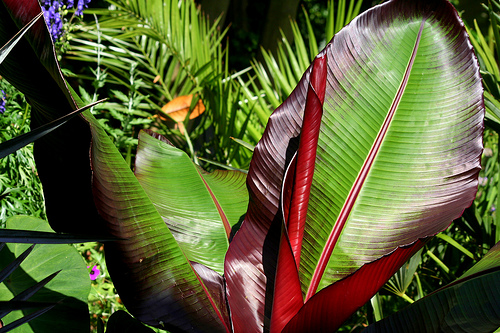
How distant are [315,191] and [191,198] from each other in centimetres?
30

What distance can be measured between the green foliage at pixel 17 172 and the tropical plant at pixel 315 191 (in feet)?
2.05

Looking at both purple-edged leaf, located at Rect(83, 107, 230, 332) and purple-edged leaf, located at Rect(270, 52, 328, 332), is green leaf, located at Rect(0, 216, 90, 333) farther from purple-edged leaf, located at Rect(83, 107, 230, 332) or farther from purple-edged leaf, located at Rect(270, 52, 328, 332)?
purple-edged leaf, located at Rect(270, 52, 328, 332)

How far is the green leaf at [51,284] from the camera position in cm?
81

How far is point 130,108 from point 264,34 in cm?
255

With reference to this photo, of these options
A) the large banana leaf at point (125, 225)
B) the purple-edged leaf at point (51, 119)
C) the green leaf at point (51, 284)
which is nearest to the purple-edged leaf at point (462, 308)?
the large banana leaf at point (125, 225)

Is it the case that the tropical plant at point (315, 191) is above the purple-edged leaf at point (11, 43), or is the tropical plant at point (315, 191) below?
below

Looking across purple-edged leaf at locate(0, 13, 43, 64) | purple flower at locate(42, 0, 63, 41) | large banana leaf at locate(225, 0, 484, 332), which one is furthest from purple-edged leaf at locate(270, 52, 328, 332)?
purple flower at locate(42, 0, 63, 41)

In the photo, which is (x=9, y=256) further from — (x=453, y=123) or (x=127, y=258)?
(x=453, y=123)

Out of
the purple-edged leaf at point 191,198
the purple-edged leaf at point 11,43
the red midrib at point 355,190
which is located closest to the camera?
the purple-edged leaf at point 11,43

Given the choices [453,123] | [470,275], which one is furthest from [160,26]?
[470,275]

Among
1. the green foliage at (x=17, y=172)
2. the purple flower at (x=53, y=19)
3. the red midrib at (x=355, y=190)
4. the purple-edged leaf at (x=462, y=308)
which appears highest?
the purple flower at (x=53, y=19)

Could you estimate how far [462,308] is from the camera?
0.52 meters

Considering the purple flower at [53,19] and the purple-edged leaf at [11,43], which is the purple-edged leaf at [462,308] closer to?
the purple-edged leaf at [11,43]

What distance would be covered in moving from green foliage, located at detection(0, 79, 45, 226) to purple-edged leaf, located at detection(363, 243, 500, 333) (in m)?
1.16
